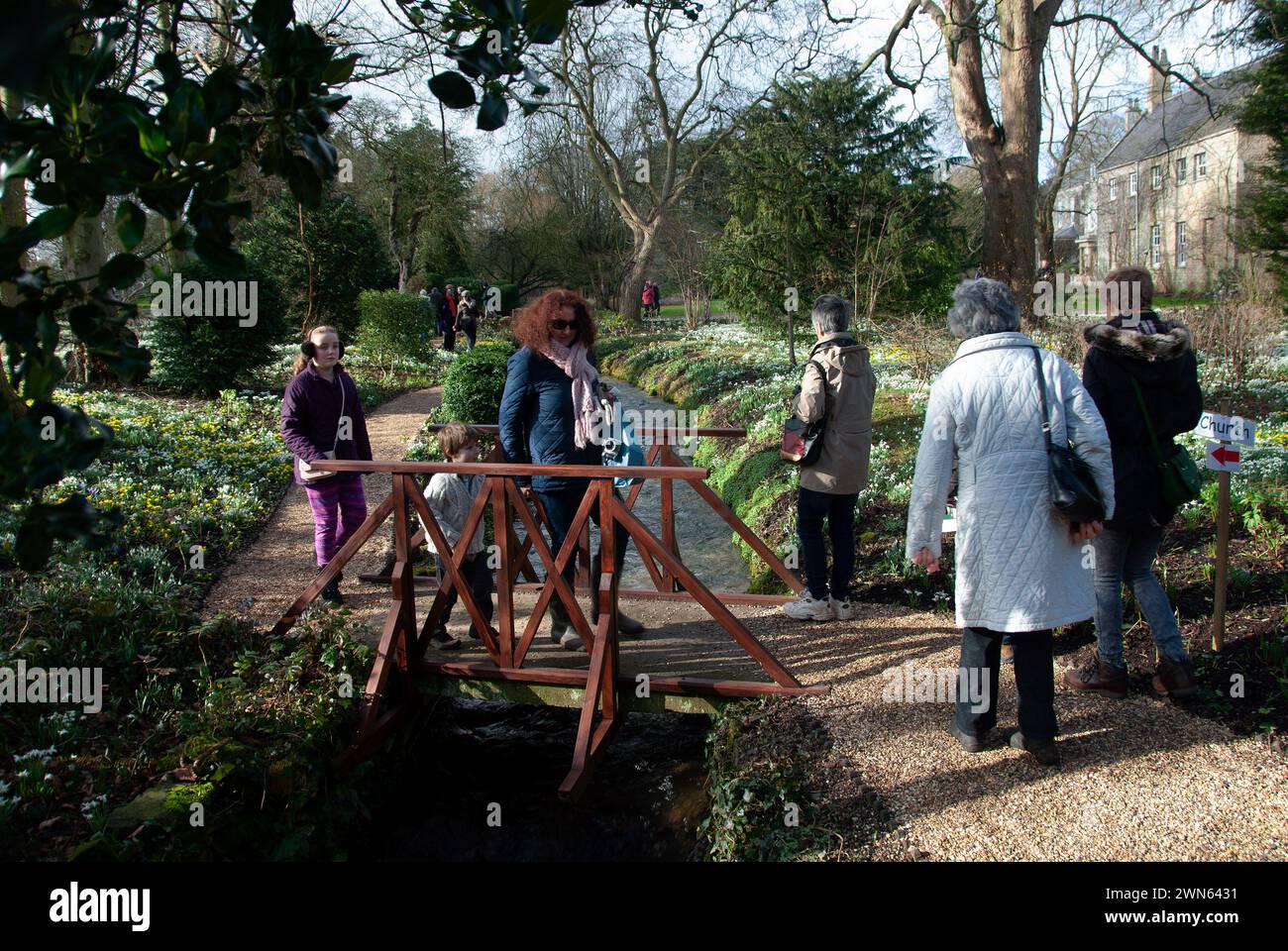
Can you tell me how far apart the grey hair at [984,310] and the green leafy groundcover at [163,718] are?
337cm

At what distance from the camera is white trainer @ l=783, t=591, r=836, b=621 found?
221 inches

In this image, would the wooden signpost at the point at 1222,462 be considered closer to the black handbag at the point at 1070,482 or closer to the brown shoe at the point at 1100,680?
the brown shoe at the point at 1100,680

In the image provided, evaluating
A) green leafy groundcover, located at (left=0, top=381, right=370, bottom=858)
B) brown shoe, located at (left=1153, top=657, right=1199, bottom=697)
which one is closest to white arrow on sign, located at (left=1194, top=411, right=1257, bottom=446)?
brown shoe, located at (left=1153, top=657, right=1199, bottom=697)

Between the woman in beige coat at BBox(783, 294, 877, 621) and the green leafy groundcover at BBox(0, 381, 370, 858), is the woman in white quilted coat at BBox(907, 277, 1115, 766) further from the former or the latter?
the green leafy groundcover at BBox(0, 381, 370, 858)

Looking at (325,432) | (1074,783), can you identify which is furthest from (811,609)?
(325,432)

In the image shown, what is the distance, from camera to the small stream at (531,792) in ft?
15.3

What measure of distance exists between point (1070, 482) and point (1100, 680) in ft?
4.46

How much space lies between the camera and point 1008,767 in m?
3.84

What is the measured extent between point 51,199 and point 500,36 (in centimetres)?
88

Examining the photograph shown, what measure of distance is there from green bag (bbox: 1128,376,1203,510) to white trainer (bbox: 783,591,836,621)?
2024mm
